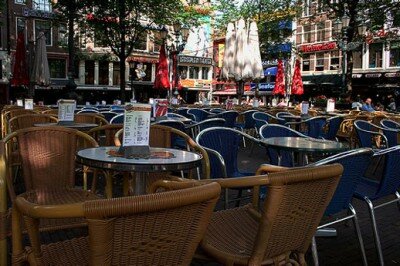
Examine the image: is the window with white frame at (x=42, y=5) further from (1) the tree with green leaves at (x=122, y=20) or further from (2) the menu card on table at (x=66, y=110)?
(2) the menu card on table at (x=66, y=110)

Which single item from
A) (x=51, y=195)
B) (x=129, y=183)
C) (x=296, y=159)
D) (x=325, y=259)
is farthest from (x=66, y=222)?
(x=296, y=159)

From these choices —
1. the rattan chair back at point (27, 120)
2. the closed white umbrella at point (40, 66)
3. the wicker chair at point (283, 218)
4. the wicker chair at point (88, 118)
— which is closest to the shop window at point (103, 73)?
the closed white umbrella at point (40, 66)

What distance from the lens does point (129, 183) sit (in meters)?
3.46

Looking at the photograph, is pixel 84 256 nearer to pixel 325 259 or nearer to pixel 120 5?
pixel 325 259

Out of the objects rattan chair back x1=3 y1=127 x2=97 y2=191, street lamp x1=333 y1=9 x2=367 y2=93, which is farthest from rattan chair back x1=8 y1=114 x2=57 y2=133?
street lamp x1=333 y1=9 x2=367 y2=93

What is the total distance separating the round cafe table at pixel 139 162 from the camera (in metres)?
2.29

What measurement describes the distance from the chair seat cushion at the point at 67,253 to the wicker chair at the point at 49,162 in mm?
942

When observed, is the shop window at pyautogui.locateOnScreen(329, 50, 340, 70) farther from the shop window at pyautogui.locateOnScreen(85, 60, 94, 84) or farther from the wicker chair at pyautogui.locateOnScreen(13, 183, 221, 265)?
the wicker chair at pyautogui.locateOnScreen(13, 183, 221, 265)

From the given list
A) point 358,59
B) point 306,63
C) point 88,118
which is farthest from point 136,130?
point 306,63

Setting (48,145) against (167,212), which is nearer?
(167,212)

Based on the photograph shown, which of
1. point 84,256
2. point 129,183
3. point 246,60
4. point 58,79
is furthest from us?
point 58,79

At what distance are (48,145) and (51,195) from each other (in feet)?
1.23

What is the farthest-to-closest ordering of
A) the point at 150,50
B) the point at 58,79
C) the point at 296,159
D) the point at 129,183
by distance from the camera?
the point at 150,50 < the point at 58,79 < the point at 296,159 < the point at 129,183

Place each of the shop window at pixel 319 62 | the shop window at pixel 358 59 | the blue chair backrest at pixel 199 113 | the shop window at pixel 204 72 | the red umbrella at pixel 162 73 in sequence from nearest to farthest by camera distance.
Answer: the blue chair backrest at pixel 199 113 → the red umbrella at pixel 162 73 → the shop window at pixel 358 59 → the shop window at pixel 319 62 → the shop window at pixel 204 72
